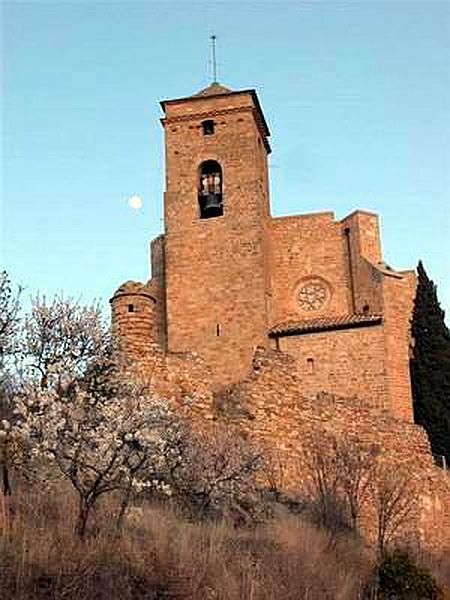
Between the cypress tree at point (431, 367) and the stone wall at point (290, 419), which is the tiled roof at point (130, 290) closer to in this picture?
the stone wall at point (290, 419)

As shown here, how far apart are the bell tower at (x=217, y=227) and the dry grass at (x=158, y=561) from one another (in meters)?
20.6

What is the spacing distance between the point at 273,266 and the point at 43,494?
1055 inches

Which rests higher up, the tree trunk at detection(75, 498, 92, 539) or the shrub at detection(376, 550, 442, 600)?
the tree trunk at detection(75, 498, 92, 539)

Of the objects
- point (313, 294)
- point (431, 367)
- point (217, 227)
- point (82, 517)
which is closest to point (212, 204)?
point (217, 227)

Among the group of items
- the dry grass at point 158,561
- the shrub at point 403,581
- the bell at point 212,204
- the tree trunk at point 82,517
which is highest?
the bell at point 212,204

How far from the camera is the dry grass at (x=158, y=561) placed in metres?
9.63

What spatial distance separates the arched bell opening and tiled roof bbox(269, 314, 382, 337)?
224 inches

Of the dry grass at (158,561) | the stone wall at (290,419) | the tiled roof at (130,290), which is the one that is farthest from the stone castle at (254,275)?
the dry grass at (158,561)

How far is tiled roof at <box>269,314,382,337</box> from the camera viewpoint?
110 ft

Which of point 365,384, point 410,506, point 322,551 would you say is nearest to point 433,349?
point 365,384

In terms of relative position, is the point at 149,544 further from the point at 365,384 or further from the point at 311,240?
the point at 311,240

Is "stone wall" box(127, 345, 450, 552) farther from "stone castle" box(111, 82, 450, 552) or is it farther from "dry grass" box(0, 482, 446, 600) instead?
"stone castle" box(111, 82, 450, 552)

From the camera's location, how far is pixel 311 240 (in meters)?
38.4

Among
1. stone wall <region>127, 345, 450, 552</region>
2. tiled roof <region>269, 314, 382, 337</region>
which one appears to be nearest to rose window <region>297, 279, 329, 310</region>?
tiled roof <region>269, 314, 382, 337</region>
